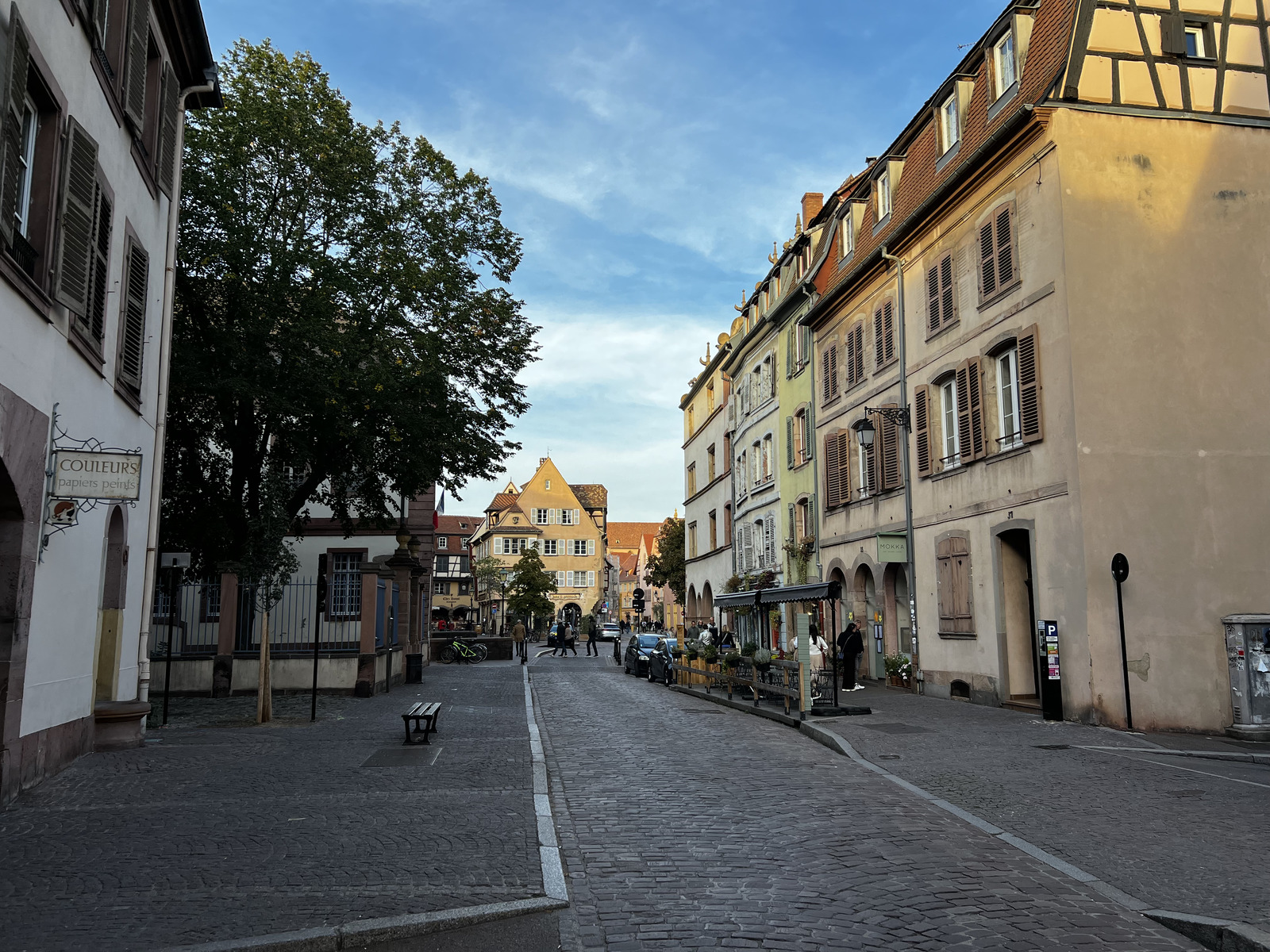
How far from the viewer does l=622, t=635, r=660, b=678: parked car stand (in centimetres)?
3212

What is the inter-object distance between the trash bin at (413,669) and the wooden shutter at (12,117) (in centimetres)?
1961

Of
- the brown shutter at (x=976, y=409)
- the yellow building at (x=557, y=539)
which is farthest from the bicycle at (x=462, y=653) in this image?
the yellow building at (x=557, y=539)

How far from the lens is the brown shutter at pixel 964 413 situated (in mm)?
20562

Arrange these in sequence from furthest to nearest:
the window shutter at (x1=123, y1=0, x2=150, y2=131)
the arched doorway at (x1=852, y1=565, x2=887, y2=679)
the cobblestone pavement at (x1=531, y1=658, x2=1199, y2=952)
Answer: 1. the arched doorway at (x1=852, y1=565, x2=887, y2=679)
2. the window shutter at (x1=123, y1=0, x2=150, y2=131)
3. the cobblestone pavement at (x1=531, y1=658, x2=1199, y2=952)

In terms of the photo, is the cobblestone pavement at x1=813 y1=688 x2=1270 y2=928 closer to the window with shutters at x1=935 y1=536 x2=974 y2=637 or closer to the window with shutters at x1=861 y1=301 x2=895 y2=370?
the window with shutters at x1=935 y1=536 x2=974 y2=637

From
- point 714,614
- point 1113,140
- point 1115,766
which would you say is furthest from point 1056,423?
point 714,614

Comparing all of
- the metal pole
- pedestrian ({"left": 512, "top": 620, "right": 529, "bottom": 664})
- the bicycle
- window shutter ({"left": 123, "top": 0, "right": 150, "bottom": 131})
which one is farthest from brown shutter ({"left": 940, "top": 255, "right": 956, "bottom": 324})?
the bicycle

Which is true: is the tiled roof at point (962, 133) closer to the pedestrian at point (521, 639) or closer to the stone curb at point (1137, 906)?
the stone curb at point (1137, 906)

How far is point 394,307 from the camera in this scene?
23.4 m

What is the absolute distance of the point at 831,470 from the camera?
28.8 meters

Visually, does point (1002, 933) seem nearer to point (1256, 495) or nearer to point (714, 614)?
point (1256, 495)

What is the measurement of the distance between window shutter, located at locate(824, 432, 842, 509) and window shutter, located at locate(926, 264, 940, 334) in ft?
20.6

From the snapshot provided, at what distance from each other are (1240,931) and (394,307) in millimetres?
20757

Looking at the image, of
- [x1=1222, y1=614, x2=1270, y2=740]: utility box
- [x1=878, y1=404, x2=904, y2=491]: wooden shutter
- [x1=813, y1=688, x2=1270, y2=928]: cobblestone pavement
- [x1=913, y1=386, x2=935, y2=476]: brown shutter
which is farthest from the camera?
[x1=878, y1=404, x2=904, y2=491]: wooden shutter
